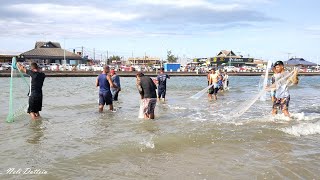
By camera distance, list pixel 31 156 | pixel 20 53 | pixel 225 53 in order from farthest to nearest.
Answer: pixel 225 53
pixel 20 53
pixel 31 156

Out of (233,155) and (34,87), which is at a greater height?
(34,87)

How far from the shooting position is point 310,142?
691cm

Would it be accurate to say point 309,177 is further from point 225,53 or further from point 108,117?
point 225,53

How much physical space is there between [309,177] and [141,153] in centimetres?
265

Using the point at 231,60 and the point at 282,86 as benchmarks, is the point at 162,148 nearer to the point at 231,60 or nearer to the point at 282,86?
the point at 282,86

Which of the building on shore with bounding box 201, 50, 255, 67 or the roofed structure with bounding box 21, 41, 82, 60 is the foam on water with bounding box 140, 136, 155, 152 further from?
the building on shore with bounding box 201, 50, 255, 67

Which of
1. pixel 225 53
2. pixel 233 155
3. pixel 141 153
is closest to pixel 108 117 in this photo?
pixel 141 153

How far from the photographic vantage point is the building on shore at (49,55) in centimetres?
6875

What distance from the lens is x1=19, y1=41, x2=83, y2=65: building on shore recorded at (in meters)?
68.8

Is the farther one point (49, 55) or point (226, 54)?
point (226, 54)

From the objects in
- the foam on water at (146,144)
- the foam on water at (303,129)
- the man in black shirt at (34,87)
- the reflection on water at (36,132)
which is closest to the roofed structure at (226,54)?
the foam on water at (303,129)

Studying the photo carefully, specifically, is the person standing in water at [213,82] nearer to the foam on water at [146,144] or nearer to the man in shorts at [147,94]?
the man in shorts at [147,94]

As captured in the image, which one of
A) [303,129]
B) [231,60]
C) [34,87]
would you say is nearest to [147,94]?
[34,87]

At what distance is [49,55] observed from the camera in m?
71.8
